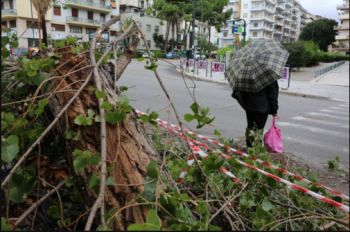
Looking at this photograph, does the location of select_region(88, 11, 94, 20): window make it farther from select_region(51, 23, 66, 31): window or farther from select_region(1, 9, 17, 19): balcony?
select_region(1, 9, 17, 19): balcony

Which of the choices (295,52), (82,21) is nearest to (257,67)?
(295,52)

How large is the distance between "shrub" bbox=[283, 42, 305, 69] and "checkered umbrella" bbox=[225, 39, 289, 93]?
17109 mm

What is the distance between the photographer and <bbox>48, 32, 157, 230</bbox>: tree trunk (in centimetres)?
175

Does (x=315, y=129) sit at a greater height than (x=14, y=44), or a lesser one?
lesser

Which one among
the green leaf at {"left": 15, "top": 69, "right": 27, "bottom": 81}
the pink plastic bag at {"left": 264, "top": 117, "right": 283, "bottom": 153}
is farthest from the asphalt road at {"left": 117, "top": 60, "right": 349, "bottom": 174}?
the green leaf at {"left": 15, "top": 69, "right": 27, "bottom": 81}

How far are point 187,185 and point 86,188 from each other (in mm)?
914

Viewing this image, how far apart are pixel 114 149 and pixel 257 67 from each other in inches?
108

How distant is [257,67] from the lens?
411cm

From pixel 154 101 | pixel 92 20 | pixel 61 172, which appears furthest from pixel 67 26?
pixel 61 172

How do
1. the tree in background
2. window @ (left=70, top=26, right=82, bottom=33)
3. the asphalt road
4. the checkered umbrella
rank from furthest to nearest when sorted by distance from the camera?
window @ (left=70, top=26, right=82, bottom=33)
the tree in background
the asphalt road
the checkered umbrella

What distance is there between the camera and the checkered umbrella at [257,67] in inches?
160

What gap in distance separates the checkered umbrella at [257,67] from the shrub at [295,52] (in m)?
17.1

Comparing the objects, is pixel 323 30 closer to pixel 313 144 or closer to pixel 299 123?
pixel 299 123

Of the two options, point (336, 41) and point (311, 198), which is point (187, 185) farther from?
point (336, 41)
